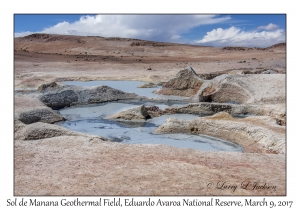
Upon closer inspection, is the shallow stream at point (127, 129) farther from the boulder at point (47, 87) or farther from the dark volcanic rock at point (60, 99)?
the boulder at point (47, 87)

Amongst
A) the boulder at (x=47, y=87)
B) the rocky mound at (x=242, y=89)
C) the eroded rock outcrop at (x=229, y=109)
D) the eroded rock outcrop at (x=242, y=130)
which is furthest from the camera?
the boulder at (x=47, y=87)

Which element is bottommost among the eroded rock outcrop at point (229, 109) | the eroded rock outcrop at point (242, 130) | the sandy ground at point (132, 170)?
the sandy ground at point (132, 170)

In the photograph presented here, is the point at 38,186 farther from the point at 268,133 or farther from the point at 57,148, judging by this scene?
the point at 268,133

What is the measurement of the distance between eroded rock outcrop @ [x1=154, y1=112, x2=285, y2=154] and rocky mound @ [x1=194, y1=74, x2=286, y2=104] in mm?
3313

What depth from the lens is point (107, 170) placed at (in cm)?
458

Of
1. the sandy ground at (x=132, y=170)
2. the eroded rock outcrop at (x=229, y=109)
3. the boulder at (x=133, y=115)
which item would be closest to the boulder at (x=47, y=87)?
the boulder at (x=133, y=115)

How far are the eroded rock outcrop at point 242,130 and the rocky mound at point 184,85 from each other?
5.07m

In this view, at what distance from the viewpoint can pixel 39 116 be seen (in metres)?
9.07

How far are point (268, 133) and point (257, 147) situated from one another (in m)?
0.42

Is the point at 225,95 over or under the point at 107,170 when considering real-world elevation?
over

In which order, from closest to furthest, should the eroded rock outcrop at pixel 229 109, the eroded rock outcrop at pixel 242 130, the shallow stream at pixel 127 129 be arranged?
the eroded rock outcrop at pixel 242 130
the shallow stream at pixel 127 129
the eroded rock outcrop at pixel 229 109

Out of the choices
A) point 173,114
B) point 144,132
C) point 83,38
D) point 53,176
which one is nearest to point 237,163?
point 53,176

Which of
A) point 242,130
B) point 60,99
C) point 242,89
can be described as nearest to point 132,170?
point 242,130

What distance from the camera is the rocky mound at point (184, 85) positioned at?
44.6 feet
